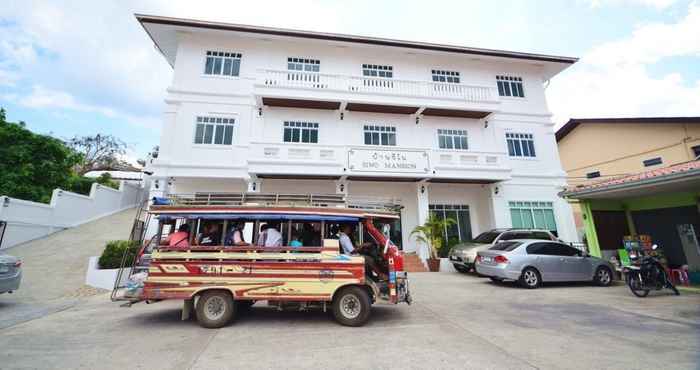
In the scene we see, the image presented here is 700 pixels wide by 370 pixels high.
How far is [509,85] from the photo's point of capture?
16.1 meters

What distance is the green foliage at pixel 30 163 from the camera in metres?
12.6

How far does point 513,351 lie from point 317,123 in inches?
473

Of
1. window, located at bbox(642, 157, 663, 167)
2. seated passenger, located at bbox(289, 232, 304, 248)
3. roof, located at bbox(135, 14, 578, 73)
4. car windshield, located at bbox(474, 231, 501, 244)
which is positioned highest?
roof, located at bbox(135, 14, 578, 73)

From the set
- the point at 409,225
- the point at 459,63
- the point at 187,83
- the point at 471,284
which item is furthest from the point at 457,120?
the point at 187,83

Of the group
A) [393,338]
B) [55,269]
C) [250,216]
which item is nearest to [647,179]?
[393,338]

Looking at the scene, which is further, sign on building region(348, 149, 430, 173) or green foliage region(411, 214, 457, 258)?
green foliage region(411, 214, 457, 258)

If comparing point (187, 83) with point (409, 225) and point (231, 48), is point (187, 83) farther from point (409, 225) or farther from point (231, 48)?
point (409, 225)

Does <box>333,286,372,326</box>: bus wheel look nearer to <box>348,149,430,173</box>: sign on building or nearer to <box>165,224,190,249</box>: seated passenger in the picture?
<box>165,224,190,249</box>: seated passenger

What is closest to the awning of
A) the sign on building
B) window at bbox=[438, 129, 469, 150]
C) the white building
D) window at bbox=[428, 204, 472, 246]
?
the white building

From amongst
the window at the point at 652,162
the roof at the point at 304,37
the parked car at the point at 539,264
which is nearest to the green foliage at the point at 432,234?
the parked car at the point at 539,264

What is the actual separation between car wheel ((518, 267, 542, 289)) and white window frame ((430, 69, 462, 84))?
11.0 metres

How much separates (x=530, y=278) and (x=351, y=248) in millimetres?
6589

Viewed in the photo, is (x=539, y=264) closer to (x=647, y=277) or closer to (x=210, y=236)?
(x=647, y=277)

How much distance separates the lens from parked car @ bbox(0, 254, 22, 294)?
6.16 m
